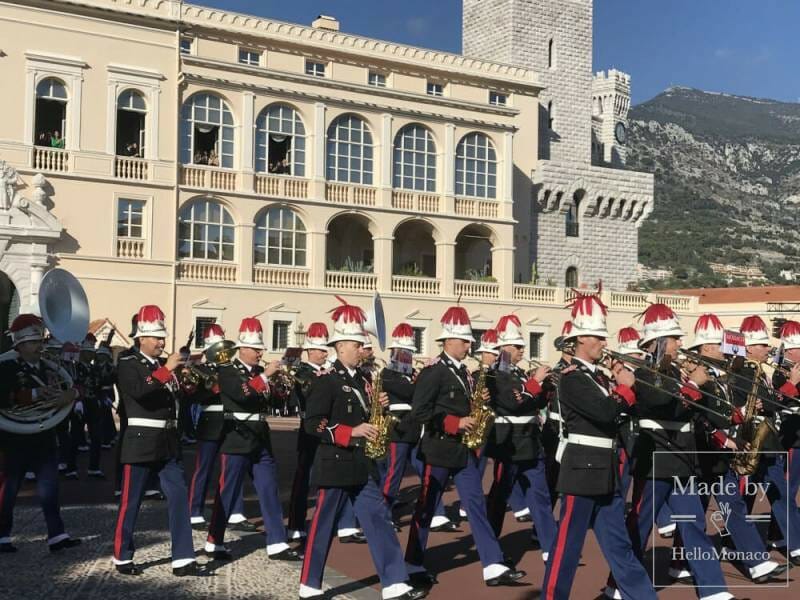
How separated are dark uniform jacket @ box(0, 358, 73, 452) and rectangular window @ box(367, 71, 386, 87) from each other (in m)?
31.1

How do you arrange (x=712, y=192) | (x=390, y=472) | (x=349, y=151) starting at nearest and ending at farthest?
1. (x=390, y=472)
2. (x=349, y=151)
3. (x=712, y=192)

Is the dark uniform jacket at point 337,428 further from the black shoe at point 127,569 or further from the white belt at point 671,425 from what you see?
the white belt at point 671,425

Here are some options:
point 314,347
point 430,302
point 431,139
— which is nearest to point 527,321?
point 430,302

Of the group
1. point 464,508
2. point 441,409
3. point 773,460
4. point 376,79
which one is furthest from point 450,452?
point 376,79

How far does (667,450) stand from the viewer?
8156 millimetres

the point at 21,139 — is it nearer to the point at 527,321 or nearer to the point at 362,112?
the point at 362,112

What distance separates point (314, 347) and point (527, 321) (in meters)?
30.6

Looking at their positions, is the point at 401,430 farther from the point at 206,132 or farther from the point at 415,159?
the point at 415,159

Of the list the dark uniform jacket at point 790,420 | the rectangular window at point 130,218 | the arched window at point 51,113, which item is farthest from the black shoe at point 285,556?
the arched window at point 51,113

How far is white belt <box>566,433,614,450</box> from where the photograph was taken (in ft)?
24.4

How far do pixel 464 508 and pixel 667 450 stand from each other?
1756 millimetres

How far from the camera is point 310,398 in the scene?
319 inches

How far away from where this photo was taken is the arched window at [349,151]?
37.6 meters

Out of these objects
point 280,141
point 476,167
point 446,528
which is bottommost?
point 446,528
